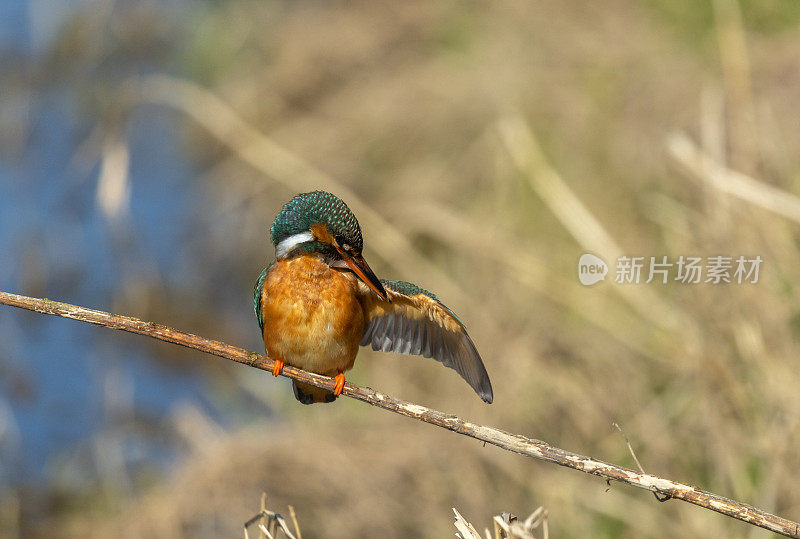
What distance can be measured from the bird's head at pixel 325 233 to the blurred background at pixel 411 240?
179 centimetres

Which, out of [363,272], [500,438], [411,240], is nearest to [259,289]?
[363,272]

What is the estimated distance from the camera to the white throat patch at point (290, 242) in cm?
206

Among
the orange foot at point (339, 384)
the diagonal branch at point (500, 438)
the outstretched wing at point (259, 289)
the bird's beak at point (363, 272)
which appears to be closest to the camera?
the diagonal branch at point (500, 438)

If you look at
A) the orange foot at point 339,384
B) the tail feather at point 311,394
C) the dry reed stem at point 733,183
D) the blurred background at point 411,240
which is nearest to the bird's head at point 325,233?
the orange foot at point 339,384

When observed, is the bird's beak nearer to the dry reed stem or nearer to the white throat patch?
the white throat patch

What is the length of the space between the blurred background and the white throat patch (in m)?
1.75

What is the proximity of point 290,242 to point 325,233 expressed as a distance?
178 mm

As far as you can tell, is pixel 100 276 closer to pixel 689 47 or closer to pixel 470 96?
pixel 470 96

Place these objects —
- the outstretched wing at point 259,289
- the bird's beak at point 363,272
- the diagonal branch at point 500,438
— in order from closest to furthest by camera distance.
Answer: the diagonal branch at point 500,438 → the bird's beak at point 363,272 → the outstretched wing at point 259,289

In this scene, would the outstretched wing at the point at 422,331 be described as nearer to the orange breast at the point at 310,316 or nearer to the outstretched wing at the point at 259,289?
the orange breast at the point at 310,316

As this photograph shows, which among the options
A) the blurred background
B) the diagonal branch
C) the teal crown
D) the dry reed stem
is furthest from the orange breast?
the dry reed stem

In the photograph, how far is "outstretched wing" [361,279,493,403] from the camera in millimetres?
2152

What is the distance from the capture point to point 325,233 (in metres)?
1.98

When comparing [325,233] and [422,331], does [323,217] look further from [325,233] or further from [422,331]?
[422,331]
